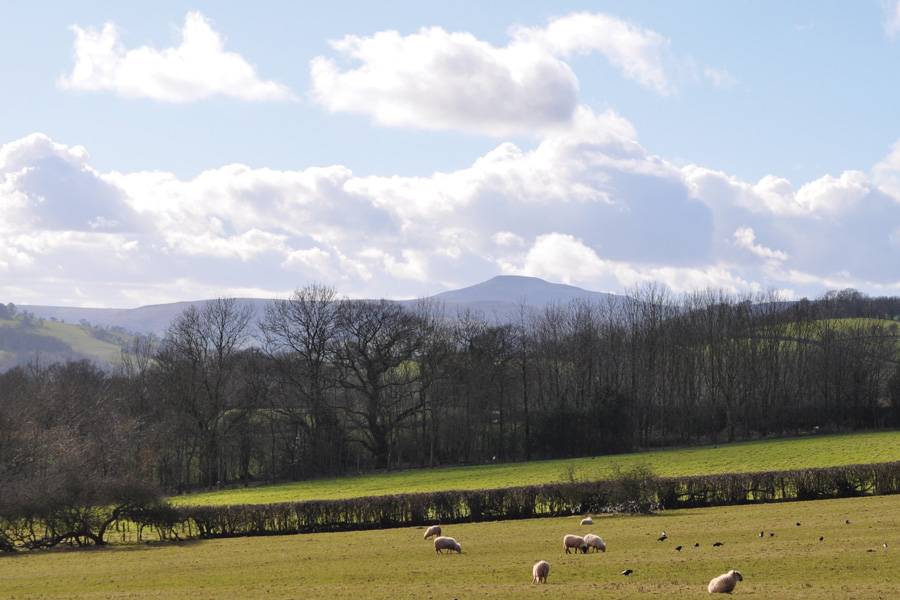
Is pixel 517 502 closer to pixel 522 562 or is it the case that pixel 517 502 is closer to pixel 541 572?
pixel 522 562

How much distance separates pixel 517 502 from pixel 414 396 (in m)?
45.2

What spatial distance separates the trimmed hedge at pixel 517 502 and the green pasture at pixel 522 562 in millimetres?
1716

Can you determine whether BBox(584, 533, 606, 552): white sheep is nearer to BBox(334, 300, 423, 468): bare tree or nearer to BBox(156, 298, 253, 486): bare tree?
BBox(334, 300, 423, 468): bare tree

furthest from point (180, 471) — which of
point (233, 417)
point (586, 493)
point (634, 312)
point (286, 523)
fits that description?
point (634, 312)

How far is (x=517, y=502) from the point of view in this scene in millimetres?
38719

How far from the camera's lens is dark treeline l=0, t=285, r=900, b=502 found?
7625 cm

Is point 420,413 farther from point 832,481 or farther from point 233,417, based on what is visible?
point 832,481

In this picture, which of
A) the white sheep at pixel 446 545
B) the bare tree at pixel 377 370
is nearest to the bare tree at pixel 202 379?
the bare tree at pixel 377 370

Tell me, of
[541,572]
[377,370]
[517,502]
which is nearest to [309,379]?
[377,370]

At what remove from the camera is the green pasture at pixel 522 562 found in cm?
1930

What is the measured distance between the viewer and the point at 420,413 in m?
82.8

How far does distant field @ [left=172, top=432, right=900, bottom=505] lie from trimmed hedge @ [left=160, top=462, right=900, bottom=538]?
1097cm

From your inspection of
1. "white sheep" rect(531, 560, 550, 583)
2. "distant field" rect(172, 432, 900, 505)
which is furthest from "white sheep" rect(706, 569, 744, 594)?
"distant field" rect(172, 432, 900, 505)

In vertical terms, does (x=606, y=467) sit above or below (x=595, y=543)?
below
